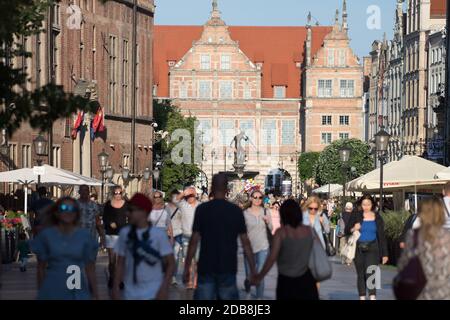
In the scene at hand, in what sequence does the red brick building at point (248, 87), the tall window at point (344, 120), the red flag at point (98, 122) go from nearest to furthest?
the red flag at point (98, 122) < the red brick building at point (248, 87) < the tall window at point (344, 120)

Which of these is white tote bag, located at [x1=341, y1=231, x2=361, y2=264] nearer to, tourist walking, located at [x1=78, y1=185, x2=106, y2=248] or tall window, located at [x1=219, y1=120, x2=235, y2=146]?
tourist walking, located at [x1=78, y1=185, x2=106, y2=248]

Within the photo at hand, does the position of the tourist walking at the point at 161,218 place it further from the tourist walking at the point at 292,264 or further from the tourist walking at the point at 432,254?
the tourist walking at the point at 432,254

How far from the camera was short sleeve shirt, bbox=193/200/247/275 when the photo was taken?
14.2m

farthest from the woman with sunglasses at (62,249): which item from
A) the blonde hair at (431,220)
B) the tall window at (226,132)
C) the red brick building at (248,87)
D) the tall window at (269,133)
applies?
the tall window at (269,133)

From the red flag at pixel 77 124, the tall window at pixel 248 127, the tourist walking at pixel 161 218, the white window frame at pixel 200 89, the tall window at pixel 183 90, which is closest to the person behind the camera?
the tourist walking at pixel 161 218

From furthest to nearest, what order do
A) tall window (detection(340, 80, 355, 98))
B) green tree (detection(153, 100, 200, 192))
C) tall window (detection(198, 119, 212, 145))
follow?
tall window (detection(198, 119, 212, 145)), tall window (detection(340, 80, 355, 98)), green tree (detection(153, 100, 200, 192))

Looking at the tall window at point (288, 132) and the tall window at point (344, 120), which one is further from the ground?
the tall window at point (344, 120)

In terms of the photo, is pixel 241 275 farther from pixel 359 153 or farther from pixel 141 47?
pixel 359 153

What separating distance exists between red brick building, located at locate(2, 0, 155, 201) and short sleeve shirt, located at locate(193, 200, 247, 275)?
34110mm

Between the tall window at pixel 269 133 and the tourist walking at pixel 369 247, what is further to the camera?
the tall window at pixel 269 133

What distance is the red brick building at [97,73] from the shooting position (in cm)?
5209

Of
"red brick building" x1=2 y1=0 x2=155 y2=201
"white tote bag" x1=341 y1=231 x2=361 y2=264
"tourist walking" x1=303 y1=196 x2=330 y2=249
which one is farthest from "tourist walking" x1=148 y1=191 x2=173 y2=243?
"red brick building" x1=2 y1=0 x2=155 y2=201

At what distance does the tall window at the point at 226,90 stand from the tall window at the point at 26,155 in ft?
220

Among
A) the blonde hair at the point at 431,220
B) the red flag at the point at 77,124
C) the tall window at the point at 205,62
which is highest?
the tall window at the point at 205,62
